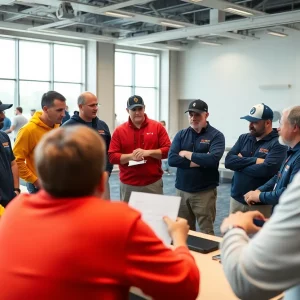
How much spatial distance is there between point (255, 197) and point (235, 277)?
208 centimetres

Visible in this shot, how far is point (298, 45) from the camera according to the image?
10.6 metres

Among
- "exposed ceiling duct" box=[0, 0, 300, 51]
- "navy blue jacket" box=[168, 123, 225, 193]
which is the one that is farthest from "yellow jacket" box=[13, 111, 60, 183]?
"exposed ceiling duct" box=[0, 0, 300, 51]

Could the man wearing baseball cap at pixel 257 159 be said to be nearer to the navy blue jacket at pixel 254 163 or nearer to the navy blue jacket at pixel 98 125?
the navy blue jacket at pixel 254 163

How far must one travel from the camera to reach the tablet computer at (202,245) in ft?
7.09

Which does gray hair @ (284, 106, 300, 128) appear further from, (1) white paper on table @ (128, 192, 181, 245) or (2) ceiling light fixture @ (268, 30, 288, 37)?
(2) ceiling light fixture @ (268, 30, 288, 37)

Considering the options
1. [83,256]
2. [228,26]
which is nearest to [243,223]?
[83,256]

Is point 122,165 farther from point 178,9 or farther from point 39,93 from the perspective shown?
point 39,93

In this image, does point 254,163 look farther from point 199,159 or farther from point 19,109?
point 19,109

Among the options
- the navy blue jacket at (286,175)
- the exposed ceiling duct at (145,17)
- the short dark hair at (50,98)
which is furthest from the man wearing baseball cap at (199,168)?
the exposed ceiling duct at (145,17)

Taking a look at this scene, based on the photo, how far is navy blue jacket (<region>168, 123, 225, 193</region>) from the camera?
11.9 feet

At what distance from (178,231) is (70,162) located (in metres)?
0.53

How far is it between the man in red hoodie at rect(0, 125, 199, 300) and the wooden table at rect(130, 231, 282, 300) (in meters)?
0.64

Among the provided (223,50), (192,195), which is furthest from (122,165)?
(223,50)

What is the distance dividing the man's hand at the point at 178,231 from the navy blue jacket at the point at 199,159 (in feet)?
7.22
